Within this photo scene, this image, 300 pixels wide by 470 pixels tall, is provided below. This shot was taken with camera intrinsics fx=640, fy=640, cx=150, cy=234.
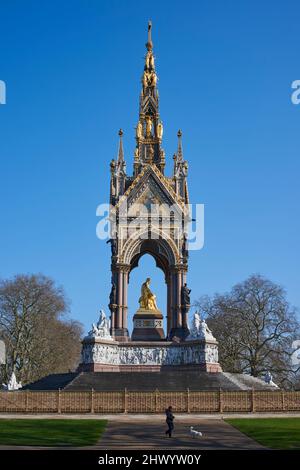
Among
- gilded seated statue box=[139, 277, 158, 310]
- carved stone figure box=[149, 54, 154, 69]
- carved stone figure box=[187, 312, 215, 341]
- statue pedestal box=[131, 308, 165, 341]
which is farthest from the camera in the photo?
carved stone figure box=[149, 54, 154, 69]

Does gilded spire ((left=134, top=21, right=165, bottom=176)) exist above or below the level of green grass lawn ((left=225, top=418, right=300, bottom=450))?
above

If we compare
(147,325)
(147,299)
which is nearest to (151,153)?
(147,299)

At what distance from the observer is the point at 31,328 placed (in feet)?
203

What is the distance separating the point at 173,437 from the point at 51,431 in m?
4.84

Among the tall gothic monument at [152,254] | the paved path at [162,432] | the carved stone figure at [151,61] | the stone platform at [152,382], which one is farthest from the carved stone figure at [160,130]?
the paved path at [162,432]

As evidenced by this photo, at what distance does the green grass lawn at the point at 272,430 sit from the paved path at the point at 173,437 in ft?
1.28

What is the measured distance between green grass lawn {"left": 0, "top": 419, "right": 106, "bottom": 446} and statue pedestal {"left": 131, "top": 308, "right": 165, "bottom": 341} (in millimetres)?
16294

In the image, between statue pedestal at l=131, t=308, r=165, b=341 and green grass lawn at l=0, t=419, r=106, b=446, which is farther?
statue pedestal at l=131, t=308, r=165, b=341

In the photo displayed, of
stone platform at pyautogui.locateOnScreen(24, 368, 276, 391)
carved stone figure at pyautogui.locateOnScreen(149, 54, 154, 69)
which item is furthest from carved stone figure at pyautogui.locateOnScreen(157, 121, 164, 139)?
stone platform at pyautogui.locateOnScreen(24, 368, 276, 391)

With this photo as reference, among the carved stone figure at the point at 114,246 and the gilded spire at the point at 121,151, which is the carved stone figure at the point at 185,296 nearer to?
the carved stone figure at the point at 114,246

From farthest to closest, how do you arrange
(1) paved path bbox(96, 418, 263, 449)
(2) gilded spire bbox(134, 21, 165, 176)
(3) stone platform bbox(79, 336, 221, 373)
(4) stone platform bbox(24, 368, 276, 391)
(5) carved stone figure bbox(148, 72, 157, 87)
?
1. (5) carved stone figure bbox(148, 72, 157, 87)
2. (2) gilded spire bbox(134, 21, 165, 176)
3. (3) stone platform bbox(79, 336, 221, 373)
4. (4) stone platform bbox(24, 368, 276, 391)
5. (1) paved path bbox(96, 418, 263, 449)

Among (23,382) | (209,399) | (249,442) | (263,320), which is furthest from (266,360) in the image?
(249,442)

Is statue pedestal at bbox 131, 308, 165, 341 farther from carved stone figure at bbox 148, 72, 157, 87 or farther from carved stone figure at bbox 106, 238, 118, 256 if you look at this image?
carved stone figure at bbox 148, 72, 157, 87

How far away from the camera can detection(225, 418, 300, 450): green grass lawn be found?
20.7 meters
